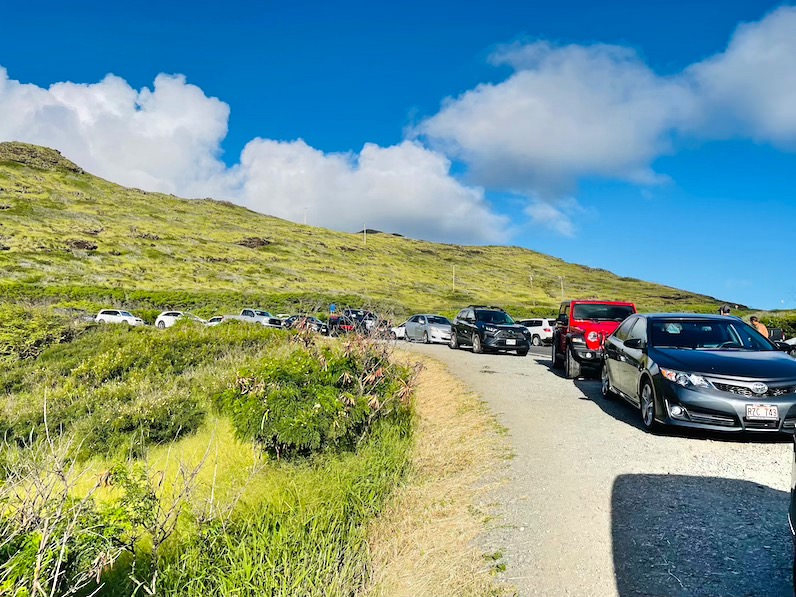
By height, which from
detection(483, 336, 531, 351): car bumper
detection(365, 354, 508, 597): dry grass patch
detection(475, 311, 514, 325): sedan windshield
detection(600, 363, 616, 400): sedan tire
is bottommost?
detection(365, 354, 508, 597): dry grass patch

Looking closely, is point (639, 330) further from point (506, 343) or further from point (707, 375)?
point (506, 343)

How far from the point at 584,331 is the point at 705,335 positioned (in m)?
4.98

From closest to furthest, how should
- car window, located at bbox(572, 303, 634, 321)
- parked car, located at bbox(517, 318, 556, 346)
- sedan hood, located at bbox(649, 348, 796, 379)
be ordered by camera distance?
1. sedan hood, located at bbox(649, 348, 796, 379)
2. car window, located at bbox(572, 303, 634, 321)
3. parked car, located at bbox(517, 318, 556, 346)

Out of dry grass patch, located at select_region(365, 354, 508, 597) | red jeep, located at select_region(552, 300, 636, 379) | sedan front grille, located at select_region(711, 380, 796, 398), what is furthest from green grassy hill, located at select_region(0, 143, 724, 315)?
sedan front grille, located at select_region(711, 380, 796, 398)

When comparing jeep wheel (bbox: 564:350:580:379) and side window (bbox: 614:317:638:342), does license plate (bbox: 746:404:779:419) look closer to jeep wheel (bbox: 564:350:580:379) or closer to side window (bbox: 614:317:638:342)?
side window (bbox: 614:317:638:342)

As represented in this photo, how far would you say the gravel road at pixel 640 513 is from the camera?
3.98 meters

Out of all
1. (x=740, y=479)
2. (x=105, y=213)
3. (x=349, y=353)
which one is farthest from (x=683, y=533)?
(x=105, y=213)

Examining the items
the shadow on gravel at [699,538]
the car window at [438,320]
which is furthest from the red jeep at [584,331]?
the car window at [438,320]

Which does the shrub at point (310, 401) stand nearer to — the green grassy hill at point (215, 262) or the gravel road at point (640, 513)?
the gravel road at point (640, 513)

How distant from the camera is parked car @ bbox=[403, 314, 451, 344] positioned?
28.5 m

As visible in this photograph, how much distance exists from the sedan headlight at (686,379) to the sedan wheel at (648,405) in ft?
1.57

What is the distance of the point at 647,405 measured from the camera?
7875 millimetres

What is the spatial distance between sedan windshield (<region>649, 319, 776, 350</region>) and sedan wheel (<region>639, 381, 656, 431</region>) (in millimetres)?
679

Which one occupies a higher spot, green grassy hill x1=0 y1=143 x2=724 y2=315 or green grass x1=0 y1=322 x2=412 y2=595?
green grassy hill x1=0 y1=143 x2=724 y2=315
